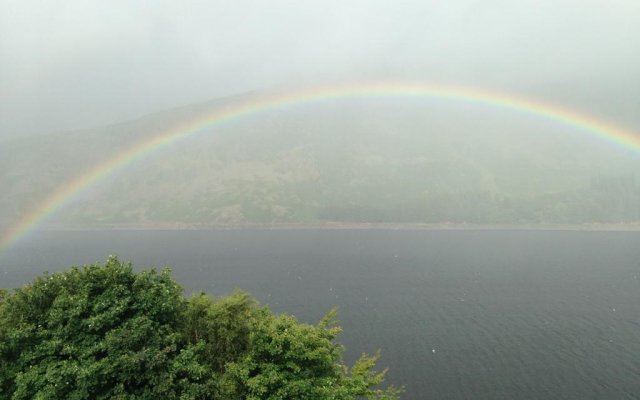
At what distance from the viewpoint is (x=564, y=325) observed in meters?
90.7

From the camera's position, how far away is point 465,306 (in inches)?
4139

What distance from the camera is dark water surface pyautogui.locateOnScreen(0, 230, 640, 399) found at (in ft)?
212

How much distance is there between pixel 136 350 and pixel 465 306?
94771 mm

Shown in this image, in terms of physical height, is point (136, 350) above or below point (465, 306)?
above

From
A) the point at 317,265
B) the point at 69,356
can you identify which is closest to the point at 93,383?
the point at 69,356

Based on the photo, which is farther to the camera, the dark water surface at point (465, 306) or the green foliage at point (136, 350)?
the dark water surface at point (465, 306)

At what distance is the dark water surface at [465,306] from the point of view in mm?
64688

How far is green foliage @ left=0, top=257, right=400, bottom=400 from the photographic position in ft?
88.0

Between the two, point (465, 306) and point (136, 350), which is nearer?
point (136, 350)

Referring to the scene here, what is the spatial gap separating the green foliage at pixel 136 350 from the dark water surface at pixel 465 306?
3619 cm

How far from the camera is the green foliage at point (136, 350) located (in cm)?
2683

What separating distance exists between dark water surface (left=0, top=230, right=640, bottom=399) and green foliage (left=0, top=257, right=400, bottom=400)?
36.2m

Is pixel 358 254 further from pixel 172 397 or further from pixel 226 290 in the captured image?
pixel 172 397

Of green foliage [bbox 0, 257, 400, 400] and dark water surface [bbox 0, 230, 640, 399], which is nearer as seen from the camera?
green foliage [bbox 0, 257, 400, 400]
